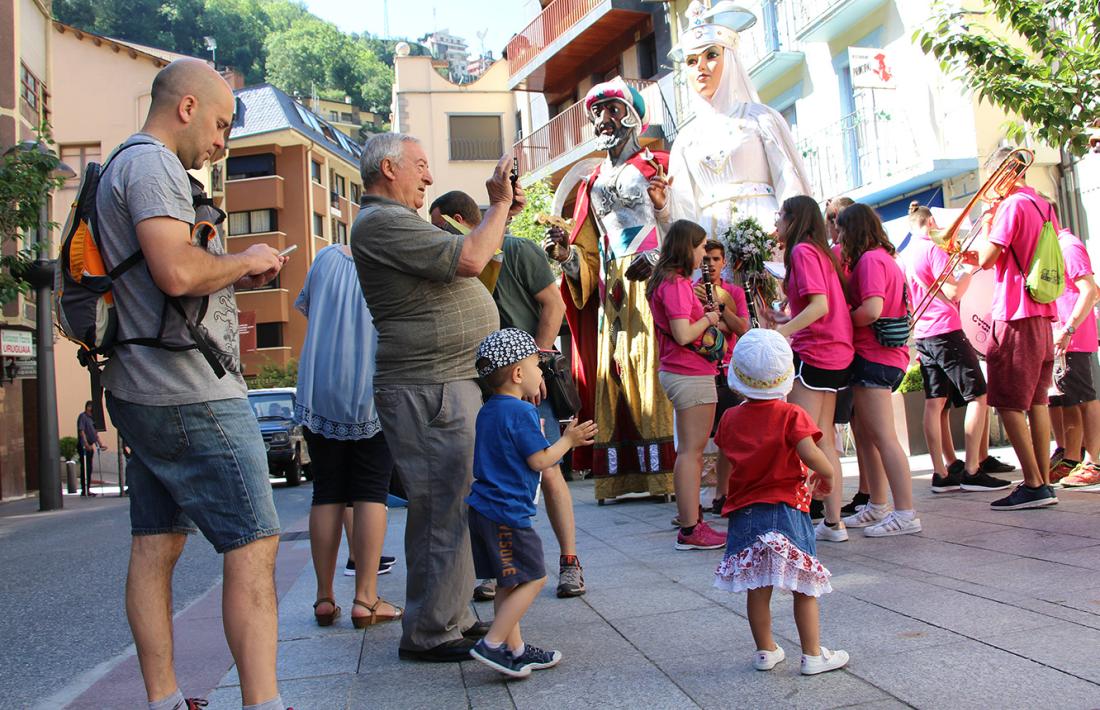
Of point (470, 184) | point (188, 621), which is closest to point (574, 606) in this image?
point (188, 621)

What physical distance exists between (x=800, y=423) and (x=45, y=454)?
1537cm

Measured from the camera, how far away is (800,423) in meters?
3.53

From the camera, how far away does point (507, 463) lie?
3.77m

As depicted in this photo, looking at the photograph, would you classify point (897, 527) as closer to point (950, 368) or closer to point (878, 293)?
point (878, 293)

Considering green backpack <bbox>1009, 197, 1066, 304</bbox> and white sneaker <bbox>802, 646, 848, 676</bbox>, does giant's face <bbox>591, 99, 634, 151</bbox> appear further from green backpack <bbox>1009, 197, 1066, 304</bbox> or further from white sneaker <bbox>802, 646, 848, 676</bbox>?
white sneaker <bbox>802, 646, 848, 676</bbox>

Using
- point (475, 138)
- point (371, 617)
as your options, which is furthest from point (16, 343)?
point (475, 138)

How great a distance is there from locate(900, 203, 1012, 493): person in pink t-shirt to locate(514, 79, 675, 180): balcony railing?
16984 mm

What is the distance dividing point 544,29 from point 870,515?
2655cm

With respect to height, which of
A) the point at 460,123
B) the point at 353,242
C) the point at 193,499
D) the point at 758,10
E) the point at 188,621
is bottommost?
the point at 188,621

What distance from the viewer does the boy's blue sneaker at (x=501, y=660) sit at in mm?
3527

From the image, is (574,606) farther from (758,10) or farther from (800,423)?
(758,10)

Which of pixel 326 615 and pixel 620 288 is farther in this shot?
pixel 620 288

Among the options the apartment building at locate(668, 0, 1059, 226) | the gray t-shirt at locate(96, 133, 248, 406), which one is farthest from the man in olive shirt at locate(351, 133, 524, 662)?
the apartment building at locate(668, 0, 1059, 226)

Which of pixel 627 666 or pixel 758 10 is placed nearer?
pixel 627 666
